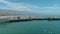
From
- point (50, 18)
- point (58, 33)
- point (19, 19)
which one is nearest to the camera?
point (58, 33)

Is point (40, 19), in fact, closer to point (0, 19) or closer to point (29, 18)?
point (29, 18)

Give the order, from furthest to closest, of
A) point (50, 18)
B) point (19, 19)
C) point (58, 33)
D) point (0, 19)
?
1. point (50, 18)
2. point (19, 19)
3. point (0, 19)
4. point (58, 33)

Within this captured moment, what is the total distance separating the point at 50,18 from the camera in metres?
20.3

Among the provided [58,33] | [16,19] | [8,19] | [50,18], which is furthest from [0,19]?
[58,33]

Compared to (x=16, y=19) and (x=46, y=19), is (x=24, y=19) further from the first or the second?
(x=46, y=19)

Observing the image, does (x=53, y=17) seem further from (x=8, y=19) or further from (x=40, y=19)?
(x=8, y=19)

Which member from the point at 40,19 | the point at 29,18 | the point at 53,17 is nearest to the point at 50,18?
the point at 53,17

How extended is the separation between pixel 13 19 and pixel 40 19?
Answer: 5261 millimetres

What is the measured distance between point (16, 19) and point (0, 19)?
2692 millimetres

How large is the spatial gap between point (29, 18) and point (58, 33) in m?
9.93

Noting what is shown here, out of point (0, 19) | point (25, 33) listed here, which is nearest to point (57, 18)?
point (0, 19)

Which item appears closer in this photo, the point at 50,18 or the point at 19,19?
the point at 19,19

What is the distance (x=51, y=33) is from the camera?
33.7ft

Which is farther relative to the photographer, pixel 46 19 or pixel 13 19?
pixel 46 19
